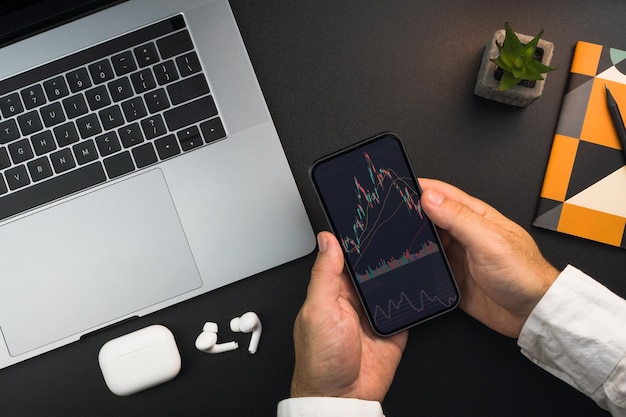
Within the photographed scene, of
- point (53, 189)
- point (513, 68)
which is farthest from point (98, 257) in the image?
point (513, 68)

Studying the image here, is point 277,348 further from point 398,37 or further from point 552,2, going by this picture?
point 552,2

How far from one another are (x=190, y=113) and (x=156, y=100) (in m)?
0.05

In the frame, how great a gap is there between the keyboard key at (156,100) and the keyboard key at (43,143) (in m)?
0.14

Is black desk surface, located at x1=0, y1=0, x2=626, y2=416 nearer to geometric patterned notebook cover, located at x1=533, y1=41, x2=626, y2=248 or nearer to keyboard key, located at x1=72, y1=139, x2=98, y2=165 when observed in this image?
geometric patterned notebook cover, located at x1=533, y1=41, x2=626, y2=248

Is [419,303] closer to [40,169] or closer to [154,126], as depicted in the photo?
[154,126]

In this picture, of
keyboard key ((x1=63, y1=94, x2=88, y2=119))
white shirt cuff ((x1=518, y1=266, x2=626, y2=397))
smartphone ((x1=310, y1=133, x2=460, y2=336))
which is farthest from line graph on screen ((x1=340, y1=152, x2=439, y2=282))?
keyboard key ((x1=63, y1=94, x2=88, y2=119))

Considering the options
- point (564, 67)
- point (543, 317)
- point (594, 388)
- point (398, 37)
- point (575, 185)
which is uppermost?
point (398, 37)

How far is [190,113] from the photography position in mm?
681

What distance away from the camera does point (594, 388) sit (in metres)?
0.66

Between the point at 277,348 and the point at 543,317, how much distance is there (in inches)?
14.7

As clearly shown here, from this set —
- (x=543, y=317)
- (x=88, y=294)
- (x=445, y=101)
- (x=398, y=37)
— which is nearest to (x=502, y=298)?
(x=543, y=317)

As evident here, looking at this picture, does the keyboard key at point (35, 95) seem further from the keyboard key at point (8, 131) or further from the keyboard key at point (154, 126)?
the keyboard key at point (154, 126)

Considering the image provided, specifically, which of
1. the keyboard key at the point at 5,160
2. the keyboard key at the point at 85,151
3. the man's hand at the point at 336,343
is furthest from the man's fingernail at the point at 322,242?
the keyboard key at the point at 5,160

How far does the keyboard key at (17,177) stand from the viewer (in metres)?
0.68
